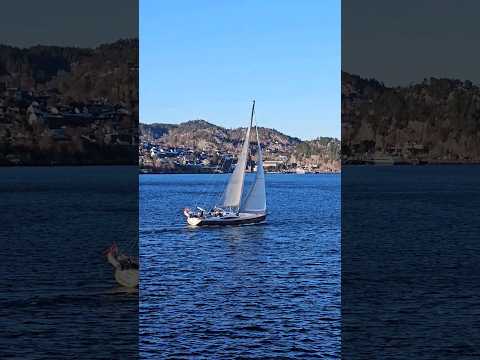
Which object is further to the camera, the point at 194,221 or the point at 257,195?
the point at 194,221

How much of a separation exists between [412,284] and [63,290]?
745 inches

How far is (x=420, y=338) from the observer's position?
113 ft

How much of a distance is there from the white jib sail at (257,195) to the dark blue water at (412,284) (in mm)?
9717

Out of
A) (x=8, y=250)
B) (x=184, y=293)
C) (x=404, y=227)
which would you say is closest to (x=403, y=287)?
(x=184, y=293)

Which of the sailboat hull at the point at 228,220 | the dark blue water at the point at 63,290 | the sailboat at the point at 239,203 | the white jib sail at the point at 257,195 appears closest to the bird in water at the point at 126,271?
the dark blue water at the point at 63,290

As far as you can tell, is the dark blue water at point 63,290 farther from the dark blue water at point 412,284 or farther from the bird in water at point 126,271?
the dark blue water at point 412,284

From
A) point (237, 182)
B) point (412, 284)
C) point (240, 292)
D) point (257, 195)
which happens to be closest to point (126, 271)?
point (240, 292)

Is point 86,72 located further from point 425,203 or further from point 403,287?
point 403,287

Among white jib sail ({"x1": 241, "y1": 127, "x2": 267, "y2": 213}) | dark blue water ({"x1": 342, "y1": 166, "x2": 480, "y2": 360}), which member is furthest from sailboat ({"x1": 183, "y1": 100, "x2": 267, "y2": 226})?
dark blue water ({"x1": 342, "y1": 166, "x2": 480, "y2": 360})

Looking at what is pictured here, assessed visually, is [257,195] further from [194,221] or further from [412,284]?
[412,284]

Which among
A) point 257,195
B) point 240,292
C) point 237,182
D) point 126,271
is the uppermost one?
point 237,182

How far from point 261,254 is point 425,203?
54287 mm

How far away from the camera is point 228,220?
92.6 m

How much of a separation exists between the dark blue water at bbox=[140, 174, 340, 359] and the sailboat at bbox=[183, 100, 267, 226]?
134cm
